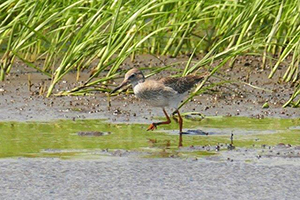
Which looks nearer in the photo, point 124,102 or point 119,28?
point 124,102

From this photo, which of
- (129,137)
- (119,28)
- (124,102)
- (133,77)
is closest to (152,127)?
(129,137)

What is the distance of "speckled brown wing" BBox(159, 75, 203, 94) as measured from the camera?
26.5 ft

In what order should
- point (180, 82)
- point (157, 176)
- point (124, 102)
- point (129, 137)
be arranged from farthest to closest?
point (124, 102), point (180, 82), point (129, 137), point (157, 176)

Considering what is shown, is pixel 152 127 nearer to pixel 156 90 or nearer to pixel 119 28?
pixel 156 90

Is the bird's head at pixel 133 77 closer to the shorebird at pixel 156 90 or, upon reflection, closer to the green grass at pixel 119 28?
the shorebird at pixel 156 90

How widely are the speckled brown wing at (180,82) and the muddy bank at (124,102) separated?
38 centimetres

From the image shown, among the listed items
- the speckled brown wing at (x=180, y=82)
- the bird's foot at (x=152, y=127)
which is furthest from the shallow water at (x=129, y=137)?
the speckled brown wing at (x=180, y=82)

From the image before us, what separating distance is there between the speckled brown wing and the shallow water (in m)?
0.30

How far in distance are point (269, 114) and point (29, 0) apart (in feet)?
10.3

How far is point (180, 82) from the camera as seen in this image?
819 cm

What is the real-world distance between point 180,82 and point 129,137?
1053 millimetres

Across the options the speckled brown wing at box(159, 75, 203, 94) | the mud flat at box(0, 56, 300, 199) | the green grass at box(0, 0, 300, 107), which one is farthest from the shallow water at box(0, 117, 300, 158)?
the green grass at box(0, 0, 300, 107)

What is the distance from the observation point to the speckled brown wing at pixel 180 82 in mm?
8062

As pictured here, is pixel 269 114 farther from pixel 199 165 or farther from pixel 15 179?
pixel 15 179
